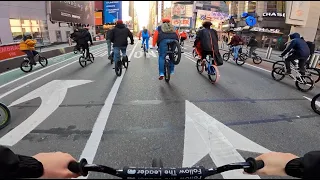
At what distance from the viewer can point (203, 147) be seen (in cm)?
342

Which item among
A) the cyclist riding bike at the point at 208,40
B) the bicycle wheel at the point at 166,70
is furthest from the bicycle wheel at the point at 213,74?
the bicycle wheel at the point at 166,70

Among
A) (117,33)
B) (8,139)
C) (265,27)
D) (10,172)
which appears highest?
(265,27)

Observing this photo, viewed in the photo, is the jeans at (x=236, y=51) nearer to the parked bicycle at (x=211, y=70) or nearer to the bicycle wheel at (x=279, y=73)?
the bicycle wheel at (x=279, y=73)

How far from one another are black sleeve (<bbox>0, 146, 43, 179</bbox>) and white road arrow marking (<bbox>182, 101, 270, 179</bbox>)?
2043 millimetres

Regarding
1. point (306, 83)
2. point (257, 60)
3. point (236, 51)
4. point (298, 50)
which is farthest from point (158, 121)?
point (257, 60)

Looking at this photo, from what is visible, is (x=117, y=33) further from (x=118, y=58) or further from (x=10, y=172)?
(x=10, y=172)

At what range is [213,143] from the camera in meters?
3.55

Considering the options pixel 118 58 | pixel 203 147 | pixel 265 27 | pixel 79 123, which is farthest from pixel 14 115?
pixel 265 27

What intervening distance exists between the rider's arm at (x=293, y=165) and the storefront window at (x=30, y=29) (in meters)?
20.9

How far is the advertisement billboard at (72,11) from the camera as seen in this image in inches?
1061

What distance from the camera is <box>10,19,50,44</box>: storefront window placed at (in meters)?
18.0

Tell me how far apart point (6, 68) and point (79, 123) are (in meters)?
8.85

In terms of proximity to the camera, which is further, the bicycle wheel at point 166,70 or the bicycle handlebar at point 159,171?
the bicycle wheel at point 166,70

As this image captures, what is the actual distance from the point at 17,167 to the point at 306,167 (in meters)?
1.68
